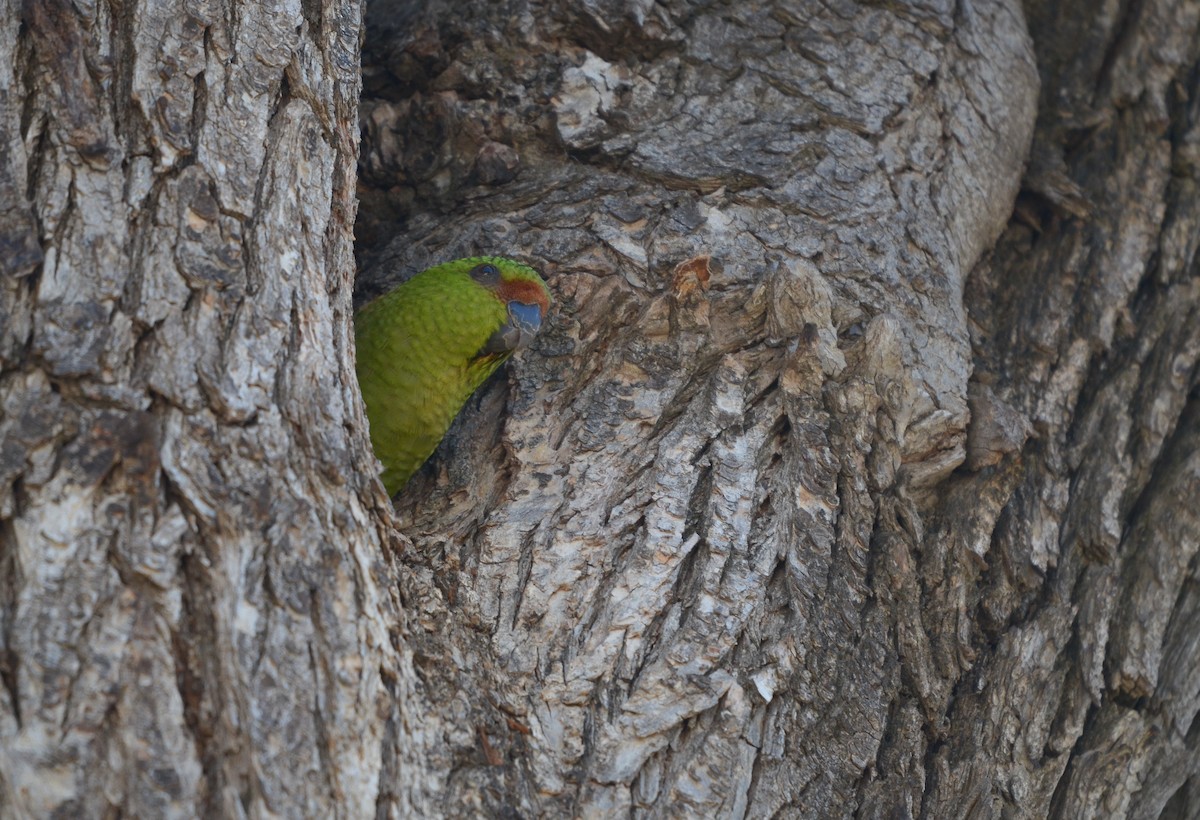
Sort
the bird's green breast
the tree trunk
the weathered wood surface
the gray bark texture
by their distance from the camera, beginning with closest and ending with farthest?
1. the tree trunk
2. the gray bark texture
3. the weathered wood surface
4. the bird's green breast

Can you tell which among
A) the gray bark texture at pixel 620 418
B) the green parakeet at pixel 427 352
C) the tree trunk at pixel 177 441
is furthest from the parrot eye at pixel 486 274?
the tree trunk at pixel 177 441

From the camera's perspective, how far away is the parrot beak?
9.10 feet

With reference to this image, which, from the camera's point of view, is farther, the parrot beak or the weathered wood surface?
the parrot beak

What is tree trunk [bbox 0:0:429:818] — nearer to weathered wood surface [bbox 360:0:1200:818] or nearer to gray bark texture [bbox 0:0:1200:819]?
gray bark texture [bbox 0:0:1200:819]

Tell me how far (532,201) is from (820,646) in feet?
4.78

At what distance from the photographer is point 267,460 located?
1.86m

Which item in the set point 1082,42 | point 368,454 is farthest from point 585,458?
point 1082,42

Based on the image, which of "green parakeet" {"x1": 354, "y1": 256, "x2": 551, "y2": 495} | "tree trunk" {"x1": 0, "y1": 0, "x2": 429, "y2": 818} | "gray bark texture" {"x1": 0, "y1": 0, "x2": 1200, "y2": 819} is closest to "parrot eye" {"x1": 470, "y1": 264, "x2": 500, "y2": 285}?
"green parakeet" {"x1": 354, "y1": 256, "x2": 551, "y2": 495}

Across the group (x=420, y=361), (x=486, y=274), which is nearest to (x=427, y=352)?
(x=420, y=361)

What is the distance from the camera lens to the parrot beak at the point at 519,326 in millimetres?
2773

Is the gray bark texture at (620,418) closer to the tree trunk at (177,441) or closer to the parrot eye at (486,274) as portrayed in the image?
the tree trunk at (177,441)

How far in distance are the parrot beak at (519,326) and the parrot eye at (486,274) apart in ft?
0.29

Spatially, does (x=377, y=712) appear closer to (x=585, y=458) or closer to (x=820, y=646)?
(x=585, y=458)

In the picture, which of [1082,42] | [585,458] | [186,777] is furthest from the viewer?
[1082,42]
